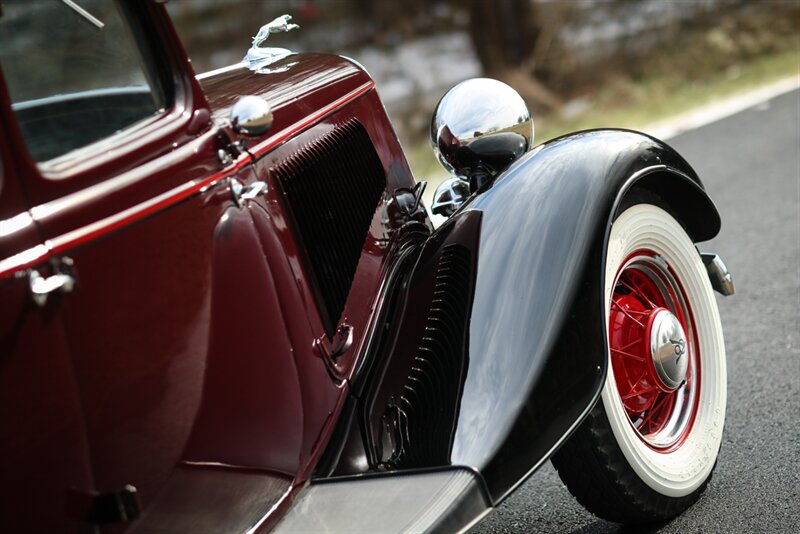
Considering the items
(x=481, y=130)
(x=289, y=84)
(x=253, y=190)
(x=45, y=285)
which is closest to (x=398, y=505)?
(x=253, y=190)

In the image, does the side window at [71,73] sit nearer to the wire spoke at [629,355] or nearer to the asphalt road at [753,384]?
the wire spoke at [629,355]

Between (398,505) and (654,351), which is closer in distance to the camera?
(398,505)

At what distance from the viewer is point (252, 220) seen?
221 centimetres

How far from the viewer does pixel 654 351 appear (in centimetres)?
259

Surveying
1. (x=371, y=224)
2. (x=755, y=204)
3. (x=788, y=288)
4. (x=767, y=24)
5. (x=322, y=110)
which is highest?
(x=322, y=110)

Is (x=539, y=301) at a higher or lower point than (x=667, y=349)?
higher

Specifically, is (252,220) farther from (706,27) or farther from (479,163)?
(706,27)

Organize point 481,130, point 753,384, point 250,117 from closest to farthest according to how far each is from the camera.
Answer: point 250,117, point 481,130, point 753,384

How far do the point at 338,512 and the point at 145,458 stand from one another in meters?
0.44


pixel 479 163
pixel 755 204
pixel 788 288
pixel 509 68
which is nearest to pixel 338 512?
pixel 479 163

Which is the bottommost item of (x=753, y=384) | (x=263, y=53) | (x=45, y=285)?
(x=753, y=384)

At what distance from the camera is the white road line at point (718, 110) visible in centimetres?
831

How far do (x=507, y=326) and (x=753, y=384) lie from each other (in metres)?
1.48

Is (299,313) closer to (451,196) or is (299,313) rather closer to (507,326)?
(507,326)
